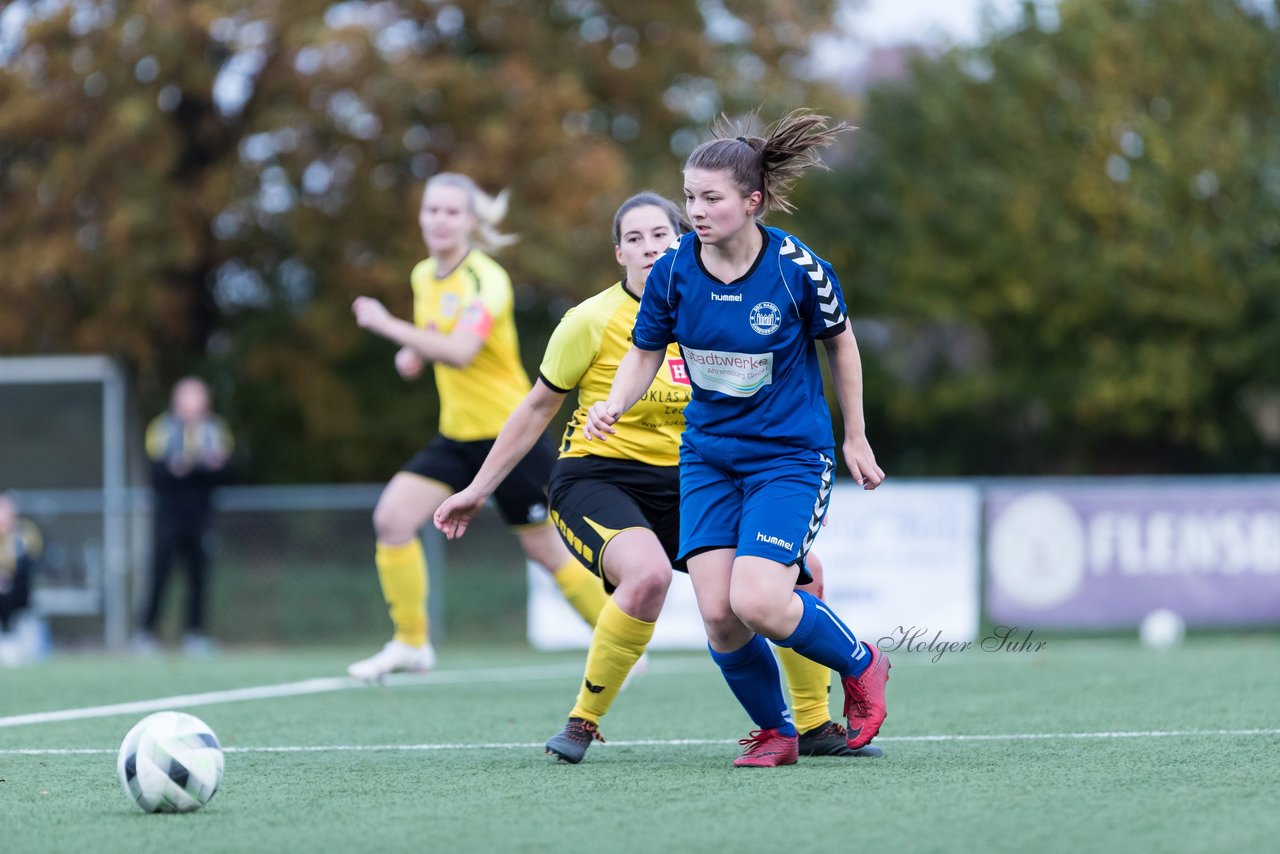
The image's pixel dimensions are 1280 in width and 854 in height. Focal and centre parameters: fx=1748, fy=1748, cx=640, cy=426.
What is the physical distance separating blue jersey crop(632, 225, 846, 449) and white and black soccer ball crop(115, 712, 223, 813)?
5.60 ft

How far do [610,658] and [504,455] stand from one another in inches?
27.9

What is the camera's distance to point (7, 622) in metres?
13.6

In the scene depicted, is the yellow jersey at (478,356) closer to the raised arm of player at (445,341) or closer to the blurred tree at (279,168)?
the raised arm of player at (445,341)

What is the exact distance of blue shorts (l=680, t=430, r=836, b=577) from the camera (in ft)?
16.3

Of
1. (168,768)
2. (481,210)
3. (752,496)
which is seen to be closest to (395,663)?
(481,210)

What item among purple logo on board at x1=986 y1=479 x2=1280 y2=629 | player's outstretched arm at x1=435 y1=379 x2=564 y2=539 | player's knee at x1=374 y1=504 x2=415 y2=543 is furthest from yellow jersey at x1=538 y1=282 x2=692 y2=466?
purple logo on board at x1=986 y1=479 x2=1280 y2=629

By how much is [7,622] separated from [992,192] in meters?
13.4

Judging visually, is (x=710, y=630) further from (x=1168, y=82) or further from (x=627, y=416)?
(x=1168, y=82)

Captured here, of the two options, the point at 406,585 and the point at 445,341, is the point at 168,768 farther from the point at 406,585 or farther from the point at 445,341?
the point at 406,585

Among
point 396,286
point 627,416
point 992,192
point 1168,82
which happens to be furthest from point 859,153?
point 627,416

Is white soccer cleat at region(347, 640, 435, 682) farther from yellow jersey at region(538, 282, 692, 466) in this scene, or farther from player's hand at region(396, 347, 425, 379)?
yellow jersey at region(538, 282, 692, 466)

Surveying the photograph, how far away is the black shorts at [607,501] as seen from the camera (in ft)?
18.4

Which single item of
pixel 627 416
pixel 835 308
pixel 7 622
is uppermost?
pixel 835 308

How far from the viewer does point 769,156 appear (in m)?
5.06
